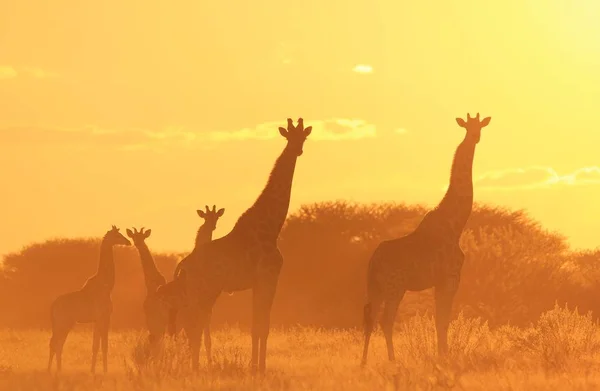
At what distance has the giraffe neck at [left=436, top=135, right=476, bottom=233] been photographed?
15.7 meters

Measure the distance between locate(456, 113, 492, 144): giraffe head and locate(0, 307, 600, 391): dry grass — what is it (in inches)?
123

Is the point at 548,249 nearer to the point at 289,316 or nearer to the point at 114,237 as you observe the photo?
the point at 289,316

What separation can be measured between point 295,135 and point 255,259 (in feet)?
6.10

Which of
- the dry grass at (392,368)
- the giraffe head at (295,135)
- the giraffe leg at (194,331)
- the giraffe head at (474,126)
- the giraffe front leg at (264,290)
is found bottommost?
the dry grass at (392,368)

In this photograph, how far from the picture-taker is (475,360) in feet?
50.1

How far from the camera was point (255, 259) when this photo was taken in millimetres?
13352

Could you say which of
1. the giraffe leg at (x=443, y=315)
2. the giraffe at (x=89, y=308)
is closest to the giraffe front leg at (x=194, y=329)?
the giraffe at (x=89, y=308)

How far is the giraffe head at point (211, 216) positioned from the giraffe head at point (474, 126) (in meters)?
4.64

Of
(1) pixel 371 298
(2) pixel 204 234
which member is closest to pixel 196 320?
(1) pixel 371 298

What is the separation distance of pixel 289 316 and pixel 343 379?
986 inches

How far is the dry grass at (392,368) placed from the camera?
1217 centimetres

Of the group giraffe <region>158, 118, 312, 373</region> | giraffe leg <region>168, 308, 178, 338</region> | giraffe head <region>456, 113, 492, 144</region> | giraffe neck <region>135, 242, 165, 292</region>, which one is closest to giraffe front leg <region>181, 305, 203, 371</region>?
giraffe <region>158, 118, 312, 373</region>

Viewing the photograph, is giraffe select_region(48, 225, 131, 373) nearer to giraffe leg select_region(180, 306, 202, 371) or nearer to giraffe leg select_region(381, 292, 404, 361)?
giraffe leg select_region(180, 306, 202, 371)

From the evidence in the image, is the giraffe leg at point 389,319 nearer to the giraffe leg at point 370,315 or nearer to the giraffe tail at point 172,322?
the giraffe leg at point 370,315
